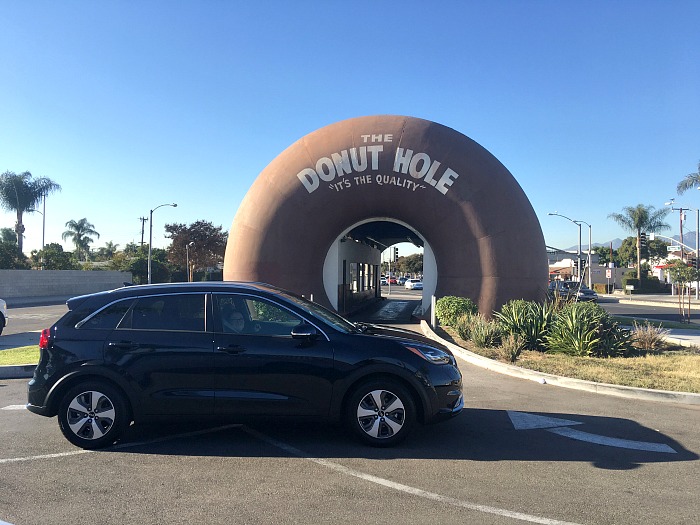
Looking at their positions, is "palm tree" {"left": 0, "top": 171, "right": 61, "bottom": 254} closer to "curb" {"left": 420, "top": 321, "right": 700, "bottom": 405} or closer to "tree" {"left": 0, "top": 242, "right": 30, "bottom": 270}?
"tree" {"left": 0, "top": 242, "right": 30, "bottom": 270}

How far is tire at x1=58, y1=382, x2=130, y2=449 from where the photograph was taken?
5305mm

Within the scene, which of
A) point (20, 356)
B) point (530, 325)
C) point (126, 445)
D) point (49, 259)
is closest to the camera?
point (126, 445)

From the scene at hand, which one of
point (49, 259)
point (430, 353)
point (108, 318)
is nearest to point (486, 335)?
point (430, 353)

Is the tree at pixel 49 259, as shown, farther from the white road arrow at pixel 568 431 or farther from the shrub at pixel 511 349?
the white road arrow at pixel 568 431

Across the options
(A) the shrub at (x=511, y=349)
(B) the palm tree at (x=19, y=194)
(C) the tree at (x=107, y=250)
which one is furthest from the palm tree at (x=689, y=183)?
(C) the tree at (x=107, y=250)

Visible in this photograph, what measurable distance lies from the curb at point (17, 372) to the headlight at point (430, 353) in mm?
7213

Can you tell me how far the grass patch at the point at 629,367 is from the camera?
26.8 ft

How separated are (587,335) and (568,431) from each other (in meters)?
5.22

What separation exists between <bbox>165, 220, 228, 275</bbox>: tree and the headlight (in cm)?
4502

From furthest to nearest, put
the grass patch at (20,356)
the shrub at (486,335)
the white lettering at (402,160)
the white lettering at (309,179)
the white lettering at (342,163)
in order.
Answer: the white lettering at (309,179)
the white lettering at (342,163)
the white lettering at (402,160)
the shrub at (486,335)
the grass patch at (20,356)

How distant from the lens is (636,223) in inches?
2293

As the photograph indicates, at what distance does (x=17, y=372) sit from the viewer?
Answer: 29.9ft

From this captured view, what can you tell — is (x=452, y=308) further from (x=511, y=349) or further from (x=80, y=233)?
(x=80, y=233)

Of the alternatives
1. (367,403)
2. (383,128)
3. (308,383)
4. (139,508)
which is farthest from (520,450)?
(383,128)
